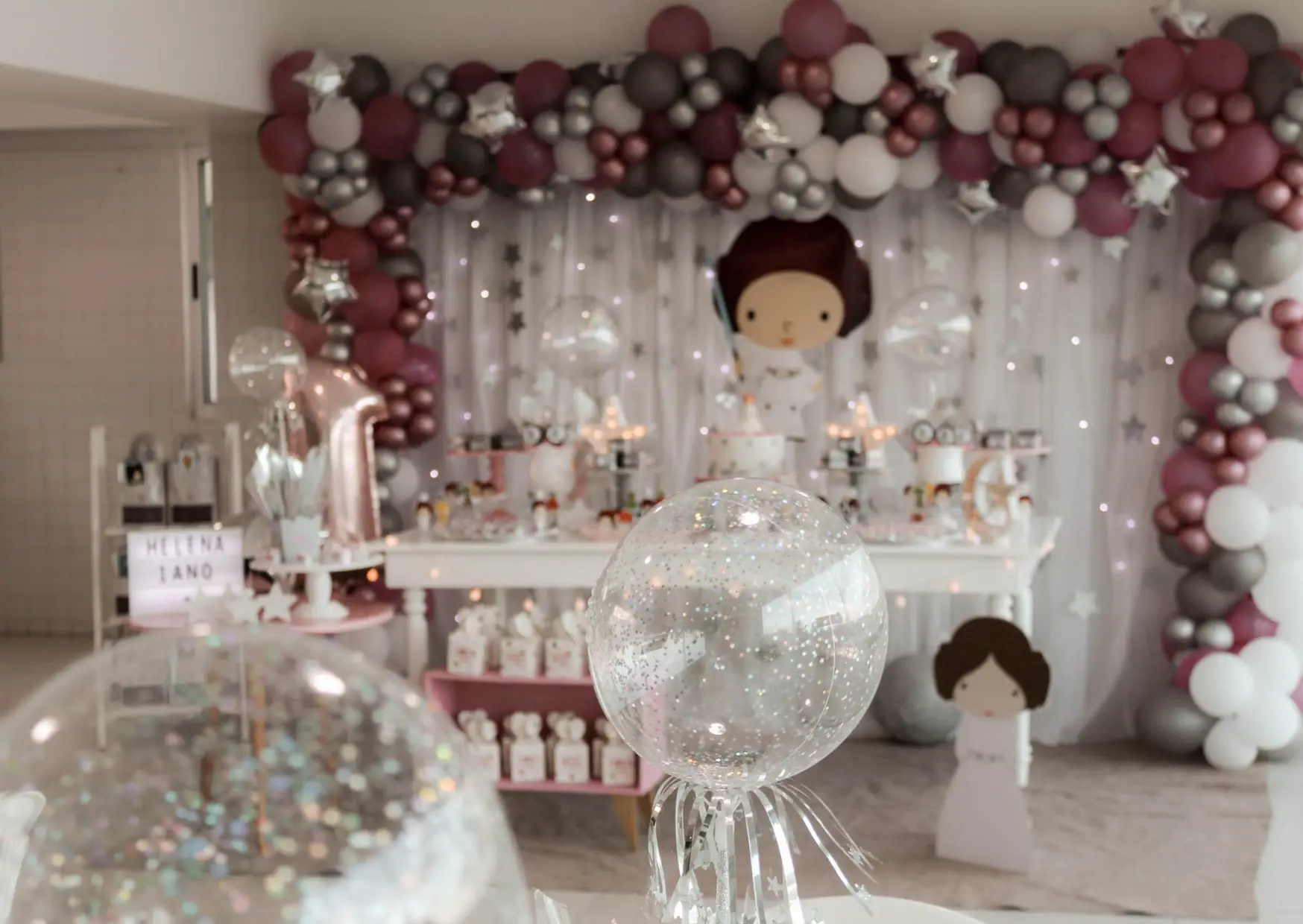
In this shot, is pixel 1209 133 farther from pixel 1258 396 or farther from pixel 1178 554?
pixel 1178 554

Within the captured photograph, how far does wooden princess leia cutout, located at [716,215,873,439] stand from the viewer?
5074 mm

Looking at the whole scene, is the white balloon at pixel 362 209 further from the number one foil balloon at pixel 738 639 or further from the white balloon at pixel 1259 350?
the number one foil balloon at pixel 738 639

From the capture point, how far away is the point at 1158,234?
16.4 feet

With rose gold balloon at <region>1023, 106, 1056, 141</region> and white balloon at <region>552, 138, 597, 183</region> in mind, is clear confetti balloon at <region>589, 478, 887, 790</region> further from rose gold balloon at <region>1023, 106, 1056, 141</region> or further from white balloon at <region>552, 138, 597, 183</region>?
white balloon at <region>552, 138, 597, 183</region>

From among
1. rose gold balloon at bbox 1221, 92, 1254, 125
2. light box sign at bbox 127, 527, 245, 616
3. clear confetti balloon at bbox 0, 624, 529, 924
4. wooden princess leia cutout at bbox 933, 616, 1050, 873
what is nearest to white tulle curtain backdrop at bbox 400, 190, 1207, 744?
rose gold balloon at bbox 1221, 92, 1254, 125

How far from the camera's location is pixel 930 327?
4430 millimetres

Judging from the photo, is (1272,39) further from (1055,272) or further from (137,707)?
(137,707)

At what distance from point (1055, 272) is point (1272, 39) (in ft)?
3.17

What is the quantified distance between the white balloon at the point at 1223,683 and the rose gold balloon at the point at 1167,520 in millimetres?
405

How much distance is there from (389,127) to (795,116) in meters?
1.32

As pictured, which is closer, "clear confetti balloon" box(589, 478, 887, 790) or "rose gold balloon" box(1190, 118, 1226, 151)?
"clear confetti balloon" box(589, 478, 887, 790)

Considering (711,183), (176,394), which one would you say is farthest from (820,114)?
(176,394)

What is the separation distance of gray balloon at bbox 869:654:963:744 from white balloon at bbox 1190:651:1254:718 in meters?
0.79

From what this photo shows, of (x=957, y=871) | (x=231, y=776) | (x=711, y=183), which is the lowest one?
(x=957, y=871)
